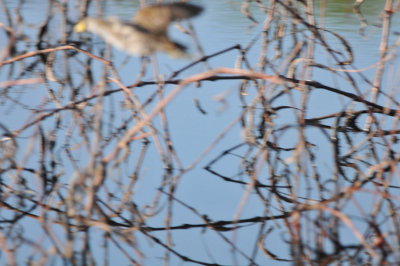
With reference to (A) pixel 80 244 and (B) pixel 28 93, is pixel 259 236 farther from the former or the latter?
(B) pixel 28 93

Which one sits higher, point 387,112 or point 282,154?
point 387,112

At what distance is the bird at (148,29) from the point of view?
A: 1050 millimetres

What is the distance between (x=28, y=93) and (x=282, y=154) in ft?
2.44

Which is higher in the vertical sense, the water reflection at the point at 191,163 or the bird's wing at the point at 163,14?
the bird's wing at the point at 163,14

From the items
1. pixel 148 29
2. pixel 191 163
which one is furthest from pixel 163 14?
pixel 191 163

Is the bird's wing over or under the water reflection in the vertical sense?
over

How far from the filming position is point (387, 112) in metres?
1.26

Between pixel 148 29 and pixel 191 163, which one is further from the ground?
pixel 148 29

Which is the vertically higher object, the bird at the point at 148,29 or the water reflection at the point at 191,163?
the bird at the point at 148,29

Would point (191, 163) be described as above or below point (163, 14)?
below

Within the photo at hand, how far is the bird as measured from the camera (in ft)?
3.44

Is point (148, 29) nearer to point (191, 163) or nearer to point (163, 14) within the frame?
point (163, 14)

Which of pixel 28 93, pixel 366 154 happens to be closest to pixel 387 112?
pixel 366 154

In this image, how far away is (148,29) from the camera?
1.08 meters
